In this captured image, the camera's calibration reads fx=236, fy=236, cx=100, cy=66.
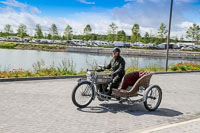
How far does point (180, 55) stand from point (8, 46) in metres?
51.8

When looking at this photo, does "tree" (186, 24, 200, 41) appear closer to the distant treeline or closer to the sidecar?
the distant treeline

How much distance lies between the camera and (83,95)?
21.3 feet

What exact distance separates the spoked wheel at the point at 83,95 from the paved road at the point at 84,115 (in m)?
0.17

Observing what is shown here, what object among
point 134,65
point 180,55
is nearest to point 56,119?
point 134,65

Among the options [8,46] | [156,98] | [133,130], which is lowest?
[133,130]

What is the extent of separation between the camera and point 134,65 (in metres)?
19.0

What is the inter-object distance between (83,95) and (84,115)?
79 cm

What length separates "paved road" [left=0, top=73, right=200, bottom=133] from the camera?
4.86 m

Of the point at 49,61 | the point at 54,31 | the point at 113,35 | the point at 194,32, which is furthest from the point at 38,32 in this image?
the point at 49,61

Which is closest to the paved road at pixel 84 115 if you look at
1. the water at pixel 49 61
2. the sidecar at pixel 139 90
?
the sidecar at pixel 139 90

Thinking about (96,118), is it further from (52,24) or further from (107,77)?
(52,24)

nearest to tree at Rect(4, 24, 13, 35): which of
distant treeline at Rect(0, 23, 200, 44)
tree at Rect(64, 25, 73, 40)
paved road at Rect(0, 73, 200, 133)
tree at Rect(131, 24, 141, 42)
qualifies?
distant treeline at Rect(0, 23, 200, 44)

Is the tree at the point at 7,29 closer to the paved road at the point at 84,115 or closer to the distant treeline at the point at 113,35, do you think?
the distant treeline at the point at 113,35

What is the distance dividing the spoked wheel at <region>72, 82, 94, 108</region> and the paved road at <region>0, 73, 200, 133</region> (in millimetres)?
165
